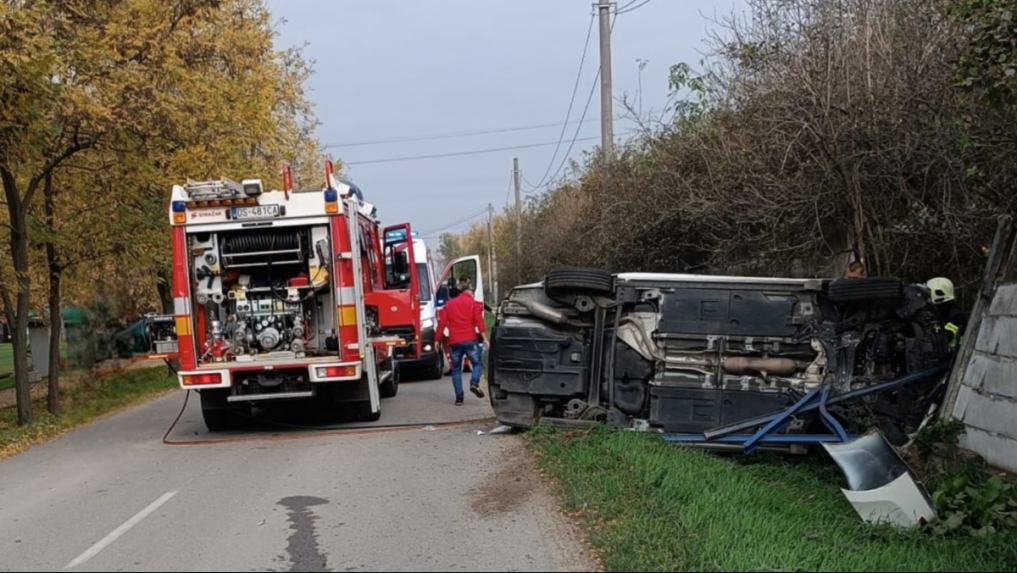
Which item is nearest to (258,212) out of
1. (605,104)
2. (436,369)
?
(436,369)

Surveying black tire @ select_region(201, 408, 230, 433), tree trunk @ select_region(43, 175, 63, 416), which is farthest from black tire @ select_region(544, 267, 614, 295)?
tree trunk @ select_region(43, 175, 63, 416)

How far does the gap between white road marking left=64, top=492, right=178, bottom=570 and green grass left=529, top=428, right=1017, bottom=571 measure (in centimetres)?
338

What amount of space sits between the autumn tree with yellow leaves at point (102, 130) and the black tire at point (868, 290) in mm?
9325

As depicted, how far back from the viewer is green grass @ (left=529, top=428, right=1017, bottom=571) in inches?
222

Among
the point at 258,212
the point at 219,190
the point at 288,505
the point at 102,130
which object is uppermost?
Result: the point at 102,130

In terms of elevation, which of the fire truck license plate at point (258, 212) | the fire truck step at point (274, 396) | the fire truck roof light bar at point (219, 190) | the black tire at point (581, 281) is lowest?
the fire truck step at point (274, 396)

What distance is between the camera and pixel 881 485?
7.34 m

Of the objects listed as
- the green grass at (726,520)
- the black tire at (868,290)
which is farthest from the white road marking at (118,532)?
the black tire at (868,290)

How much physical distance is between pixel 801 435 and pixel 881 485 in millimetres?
1466

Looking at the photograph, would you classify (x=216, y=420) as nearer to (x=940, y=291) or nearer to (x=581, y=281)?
(x=581, y=281)

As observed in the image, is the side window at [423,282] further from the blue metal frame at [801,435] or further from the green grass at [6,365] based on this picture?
the blue metal frame at [801,435]

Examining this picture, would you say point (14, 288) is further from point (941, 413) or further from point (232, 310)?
point (941, 413)

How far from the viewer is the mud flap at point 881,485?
22.1 ft

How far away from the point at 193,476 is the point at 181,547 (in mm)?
2778
